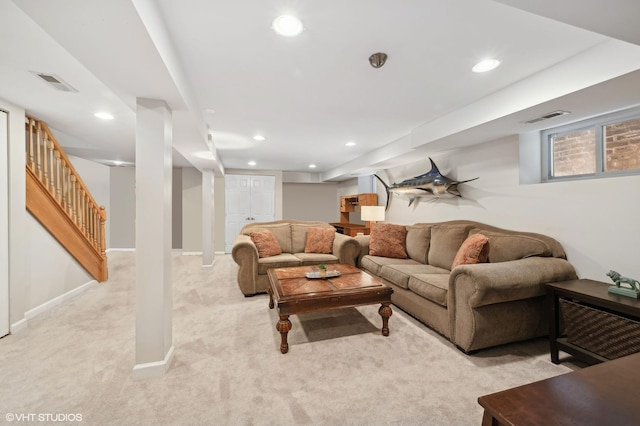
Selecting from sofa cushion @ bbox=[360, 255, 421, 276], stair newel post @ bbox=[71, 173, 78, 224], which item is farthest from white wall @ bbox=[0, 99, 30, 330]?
sofa cushion @ bbox=[360, 255, 421, 276]

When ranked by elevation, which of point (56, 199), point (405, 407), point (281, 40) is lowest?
point (405, 407)

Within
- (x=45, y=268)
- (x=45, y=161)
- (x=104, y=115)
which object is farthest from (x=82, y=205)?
(x=104, y=115)

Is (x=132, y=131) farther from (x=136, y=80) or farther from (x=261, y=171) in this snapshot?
(x=261, y=171)

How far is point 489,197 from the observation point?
3.20 metres

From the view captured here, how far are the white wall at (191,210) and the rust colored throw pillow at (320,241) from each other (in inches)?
143

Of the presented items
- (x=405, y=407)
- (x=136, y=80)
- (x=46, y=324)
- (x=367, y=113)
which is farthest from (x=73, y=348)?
(x=367, y=113)

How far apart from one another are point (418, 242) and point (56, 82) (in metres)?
4.15

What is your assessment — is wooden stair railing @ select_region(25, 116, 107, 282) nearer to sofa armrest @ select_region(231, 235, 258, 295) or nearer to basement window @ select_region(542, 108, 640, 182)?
sofa armrest @ select_region(231, 235, 258, 295)

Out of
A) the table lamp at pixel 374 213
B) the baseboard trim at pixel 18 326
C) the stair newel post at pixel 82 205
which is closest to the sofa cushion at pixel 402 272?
the table lamp at pixel 374 213

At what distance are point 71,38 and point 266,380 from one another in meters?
2.19

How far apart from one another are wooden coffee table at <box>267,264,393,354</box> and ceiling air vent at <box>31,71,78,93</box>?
8.15 feet

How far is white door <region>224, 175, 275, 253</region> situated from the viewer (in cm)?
686

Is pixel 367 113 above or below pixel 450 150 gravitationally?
above

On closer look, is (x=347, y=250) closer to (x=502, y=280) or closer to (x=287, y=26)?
(x=502, y=280)
